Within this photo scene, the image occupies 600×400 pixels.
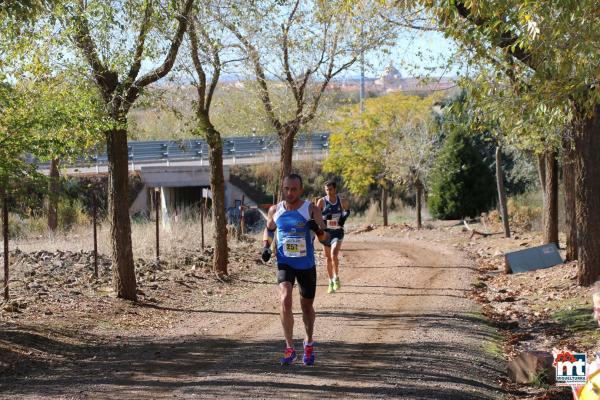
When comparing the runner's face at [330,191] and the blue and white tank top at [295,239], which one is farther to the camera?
the runner's face at [330,191]

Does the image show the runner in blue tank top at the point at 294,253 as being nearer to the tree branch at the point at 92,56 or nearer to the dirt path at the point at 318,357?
the dirt path at the point at 318,357

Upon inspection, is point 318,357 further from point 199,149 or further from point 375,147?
point 199,149

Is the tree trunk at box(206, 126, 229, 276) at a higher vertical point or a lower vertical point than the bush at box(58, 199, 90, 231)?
higher

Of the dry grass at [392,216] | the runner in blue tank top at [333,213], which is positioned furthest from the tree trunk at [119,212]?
the dry grass at [392,216]

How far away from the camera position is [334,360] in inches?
408

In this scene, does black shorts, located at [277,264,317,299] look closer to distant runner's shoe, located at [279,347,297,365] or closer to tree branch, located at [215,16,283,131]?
distant runner's shoe, located at [279,347,297,365]

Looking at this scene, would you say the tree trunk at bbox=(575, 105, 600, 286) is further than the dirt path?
Yes

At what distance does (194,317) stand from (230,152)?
44469 millimetres

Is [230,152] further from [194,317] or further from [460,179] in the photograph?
[194,317]

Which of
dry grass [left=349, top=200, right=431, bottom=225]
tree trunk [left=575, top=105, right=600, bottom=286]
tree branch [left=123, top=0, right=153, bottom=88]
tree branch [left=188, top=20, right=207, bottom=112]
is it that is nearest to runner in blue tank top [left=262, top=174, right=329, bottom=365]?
tree branch [left=123, top=0, right=153, bottom=88]

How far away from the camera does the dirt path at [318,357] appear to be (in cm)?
894

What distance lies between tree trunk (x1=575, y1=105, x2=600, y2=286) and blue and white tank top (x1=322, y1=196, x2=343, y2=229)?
4.30 metres

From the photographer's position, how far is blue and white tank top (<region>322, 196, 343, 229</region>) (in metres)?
16.1

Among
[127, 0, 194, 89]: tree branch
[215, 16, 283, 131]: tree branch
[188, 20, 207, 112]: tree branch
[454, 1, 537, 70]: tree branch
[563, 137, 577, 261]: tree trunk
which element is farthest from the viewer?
[215, 16, 283, 131]: tree branch
